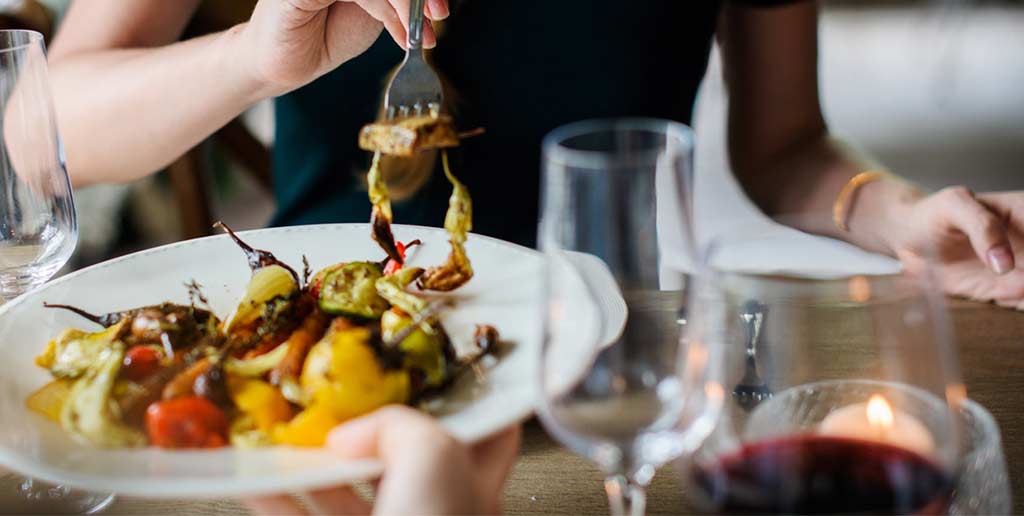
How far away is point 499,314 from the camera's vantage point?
739 millimetres

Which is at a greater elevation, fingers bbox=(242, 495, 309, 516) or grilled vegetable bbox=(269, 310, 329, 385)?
grilled vegetable bbox=(269, 310, 329, 385)

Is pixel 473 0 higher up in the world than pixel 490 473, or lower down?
higher up

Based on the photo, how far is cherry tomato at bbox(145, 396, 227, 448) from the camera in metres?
0.59

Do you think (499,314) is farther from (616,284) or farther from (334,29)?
(334,29)

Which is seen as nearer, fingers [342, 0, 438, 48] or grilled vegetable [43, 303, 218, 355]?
grilled vegetable [43, 303, 218, 355]

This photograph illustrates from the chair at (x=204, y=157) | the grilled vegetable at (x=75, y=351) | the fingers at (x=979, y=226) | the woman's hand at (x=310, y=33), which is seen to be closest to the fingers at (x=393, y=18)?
the woman's hand at (x=310, y=33)

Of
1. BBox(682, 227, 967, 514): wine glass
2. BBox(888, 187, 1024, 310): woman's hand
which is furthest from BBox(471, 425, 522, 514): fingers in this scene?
BBox(888, 187, 1024, 310): woman's hand

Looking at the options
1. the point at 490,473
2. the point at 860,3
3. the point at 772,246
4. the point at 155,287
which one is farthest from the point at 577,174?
the point at 860,3

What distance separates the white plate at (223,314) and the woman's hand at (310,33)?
0.57 ft

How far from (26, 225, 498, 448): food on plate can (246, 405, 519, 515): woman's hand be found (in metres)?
0.04

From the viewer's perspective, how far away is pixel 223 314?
0.78m

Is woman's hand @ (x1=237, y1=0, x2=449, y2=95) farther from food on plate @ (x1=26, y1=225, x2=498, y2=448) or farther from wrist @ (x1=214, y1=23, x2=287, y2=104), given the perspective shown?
food on plate @ (x1=26, y1=225, x2=498, y2=448)

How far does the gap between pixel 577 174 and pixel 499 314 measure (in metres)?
0.28

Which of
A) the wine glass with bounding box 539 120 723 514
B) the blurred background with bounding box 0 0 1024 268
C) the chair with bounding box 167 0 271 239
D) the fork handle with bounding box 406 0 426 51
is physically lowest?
the blurred background with bounding box 0 0 1024 268
